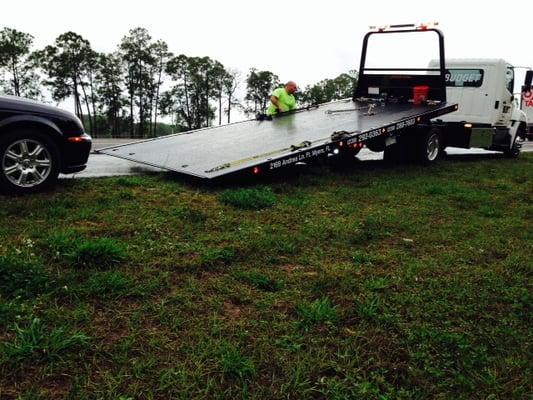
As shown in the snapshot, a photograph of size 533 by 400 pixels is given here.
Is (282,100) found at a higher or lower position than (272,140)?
higher

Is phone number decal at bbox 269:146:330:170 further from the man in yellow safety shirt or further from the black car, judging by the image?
the man in yellow safety shirt

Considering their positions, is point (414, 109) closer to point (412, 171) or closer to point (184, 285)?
point (412, 171)

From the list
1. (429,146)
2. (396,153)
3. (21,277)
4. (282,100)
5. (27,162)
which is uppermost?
(282,100)

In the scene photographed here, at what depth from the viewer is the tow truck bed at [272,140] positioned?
21.3 ft

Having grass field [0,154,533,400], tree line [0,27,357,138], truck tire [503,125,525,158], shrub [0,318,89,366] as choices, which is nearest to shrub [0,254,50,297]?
grass field [0,154,533,400]

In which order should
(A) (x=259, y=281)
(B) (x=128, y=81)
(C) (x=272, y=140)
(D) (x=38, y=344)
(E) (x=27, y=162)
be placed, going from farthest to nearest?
1. (B) (x=128, y=81)
2. (C) (x=272, y=140)
3. (E) (x=27, y=162)
4. (A) (x=259, y=281)
5. (D) (x=38, y=344)

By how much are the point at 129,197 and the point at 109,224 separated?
1.18 metres

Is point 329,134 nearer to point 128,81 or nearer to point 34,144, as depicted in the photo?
point 34,144

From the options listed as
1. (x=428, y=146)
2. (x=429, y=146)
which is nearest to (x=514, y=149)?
(x=429, y=146)

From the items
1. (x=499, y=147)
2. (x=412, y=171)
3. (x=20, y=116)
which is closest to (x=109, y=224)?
(x=20, y=116)

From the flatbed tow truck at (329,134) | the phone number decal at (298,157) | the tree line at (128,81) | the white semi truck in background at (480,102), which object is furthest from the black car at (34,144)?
the tree line at (128,81)

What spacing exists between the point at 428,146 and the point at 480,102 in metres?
Result: 3.48

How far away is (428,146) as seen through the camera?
32.1 ft

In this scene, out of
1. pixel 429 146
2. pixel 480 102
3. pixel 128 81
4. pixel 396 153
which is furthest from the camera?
pixel 128 81
